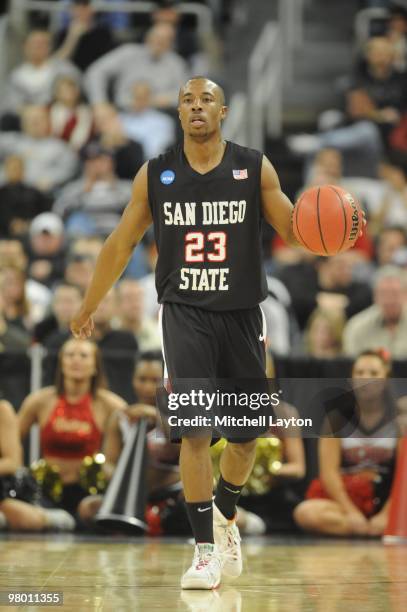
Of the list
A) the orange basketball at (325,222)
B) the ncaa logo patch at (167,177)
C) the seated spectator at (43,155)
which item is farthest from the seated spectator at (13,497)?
the seated spectator at (43,155)

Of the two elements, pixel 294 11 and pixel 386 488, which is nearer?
pixel 386 488

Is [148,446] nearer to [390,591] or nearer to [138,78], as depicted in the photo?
[390,591]

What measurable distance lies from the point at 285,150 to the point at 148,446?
6.33 metres

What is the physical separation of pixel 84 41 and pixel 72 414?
7.33 m

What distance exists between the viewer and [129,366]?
8148 mm

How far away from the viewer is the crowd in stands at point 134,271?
763 cm

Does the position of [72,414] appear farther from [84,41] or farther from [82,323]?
[84,41]

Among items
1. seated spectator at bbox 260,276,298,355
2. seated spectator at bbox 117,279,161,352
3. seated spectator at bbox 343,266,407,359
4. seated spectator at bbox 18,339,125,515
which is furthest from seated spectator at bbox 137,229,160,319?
seated spectator at bbox 18,339,125,515

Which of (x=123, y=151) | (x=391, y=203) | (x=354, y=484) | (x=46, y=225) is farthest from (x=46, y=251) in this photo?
(x=354, y=484)

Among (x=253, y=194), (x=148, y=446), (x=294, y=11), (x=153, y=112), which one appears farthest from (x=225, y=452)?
(x=294, y=11)

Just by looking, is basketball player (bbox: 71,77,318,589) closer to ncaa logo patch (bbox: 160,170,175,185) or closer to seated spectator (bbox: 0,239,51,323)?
ncaa logo patch (bbox: 160,170,175,185)

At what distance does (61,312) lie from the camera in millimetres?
9180

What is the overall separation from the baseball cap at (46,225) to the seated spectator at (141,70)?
272 cm

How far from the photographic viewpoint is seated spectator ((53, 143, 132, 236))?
11.8 meters
